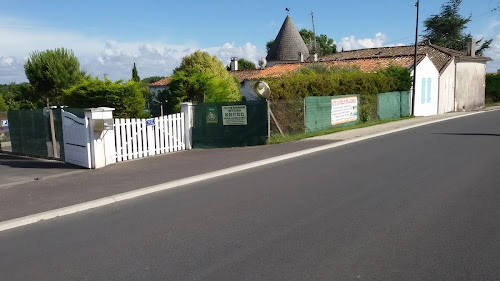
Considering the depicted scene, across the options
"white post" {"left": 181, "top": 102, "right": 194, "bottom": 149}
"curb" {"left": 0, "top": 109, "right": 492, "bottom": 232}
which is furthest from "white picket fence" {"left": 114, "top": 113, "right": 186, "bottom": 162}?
"curb" {"left": 0, "top": 109, "right": 492, "bottom": 232}

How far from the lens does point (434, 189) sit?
298 inches

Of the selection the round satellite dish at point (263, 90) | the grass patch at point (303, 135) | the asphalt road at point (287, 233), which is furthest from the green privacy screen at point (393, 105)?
the asphalt road at point (287, 233)

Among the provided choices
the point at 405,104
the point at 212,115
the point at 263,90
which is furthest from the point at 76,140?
the point at 405,104

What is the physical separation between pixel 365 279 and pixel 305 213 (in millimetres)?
2276

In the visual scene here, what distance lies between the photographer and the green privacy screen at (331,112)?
1822 centimetres

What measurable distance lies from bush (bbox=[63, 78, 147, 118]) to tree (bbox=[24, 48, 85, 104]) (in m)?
15.5

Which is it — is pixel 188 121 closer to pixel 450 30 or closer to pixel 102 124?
pixel 102 124

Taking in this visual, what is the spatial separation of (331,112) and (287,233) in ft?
49.2

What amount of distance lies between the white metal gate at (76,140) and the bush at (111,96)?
274cm

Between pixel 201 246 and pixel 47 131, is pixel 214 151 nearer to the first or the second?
pixel 47 131

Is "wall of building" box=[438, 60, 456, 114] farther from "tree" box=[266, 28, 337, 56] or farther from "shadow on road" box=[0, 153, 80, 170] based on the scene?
"tree" box=[266, 28, 337, 56]

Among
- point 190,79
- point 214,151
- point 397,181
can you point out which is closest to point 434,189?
point 397,181

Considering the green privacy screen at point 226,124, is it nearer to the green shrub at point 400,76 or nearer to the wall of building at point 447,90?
the green shrub at point 400,76

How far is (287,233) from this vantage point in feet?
17.8
